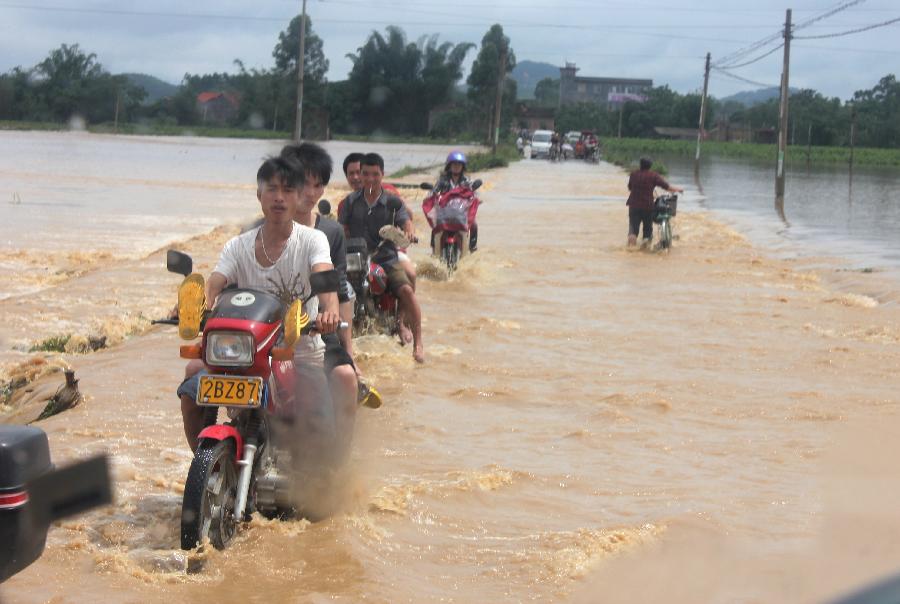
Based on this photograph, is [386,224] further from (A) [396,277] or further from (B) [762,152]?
(B) [762,152]

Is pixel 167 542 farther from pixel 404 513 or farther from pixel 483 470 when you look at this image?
pixel 483 470

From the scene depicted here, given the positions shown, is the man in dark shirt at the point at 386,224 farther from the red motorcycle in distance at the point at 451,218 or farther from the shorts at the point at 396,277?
A: the red motorcycle in distance at the point at 451,218

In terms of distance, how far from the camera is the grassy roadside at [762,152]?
9138cm

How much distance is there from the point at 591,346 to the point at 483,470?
174 inches

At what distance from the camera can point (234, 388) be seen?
4.81 meters

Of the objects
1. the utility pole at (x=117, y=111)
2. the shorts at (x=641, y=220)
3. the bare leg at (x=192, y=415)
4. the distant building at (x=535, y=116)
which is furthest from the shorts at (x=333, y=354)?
the distant building at (x=535, y=116)

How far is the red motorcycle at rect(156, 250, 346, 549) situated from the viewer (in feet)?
15.7

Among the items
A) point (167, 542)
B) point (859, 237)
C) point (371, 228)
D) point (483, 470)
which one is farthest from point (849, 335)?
point (859, 237)

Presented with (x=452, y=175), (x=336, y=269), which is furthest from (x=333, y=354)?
(x=452, y=175)

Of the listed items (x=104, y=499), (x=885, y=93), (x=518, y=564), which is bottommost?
(x=518, y=564)

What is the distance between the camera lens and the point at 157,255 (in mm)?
17016

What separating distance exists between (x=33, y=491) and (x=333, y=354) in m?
3.45

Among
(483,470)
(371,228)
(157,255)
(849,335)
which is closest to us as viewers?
(483,470)

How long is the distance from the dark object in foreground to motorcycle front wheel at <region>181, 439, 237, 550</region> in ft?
7.28
